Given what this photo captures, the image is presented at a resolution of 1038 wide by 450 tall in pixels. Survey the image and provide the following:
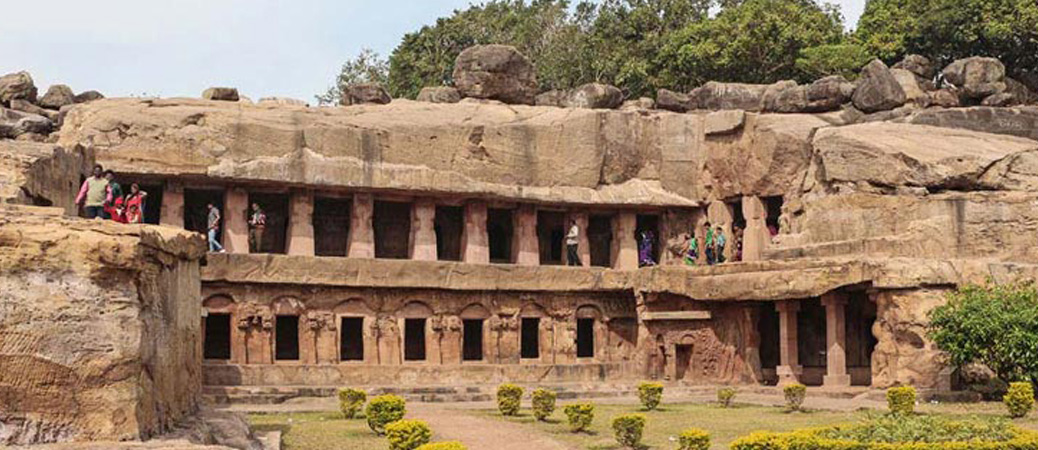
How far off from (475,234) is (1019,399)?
51.3 ft

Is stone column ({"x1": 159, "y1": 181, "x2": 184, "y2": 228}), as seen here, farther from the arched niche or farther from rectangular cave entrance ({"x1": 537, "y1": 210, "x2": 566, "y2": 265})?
rectangular cave entrance ({"x1": 537, "y1": 210, "x2": 566, "y2": 265})

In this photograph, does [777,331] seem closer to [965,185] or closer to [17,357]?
[965,185]

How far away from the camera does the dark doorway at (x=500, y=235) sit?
1359 inches

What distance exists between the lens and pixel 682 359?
2945 centimetres

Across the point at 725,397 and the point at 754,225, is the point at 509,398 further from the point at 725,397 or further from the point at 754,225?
the point at 754,225

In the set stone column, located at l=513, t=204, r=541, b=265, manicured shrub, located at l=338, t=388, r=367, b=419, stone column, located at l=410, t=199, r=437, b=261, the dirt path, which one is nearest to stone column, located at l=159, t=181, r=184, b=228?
stone column, located at l=410, t=199, r=437, b=261

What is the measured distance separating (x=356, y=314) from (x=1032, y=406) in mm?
14776

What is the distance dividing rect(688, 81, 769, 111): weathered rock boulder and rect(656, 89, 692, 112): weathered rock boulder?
19.4 inches

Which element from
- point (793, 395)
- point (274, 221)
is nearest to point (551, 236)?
point (274, 221)

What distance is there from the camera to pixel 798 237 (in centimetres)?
2845

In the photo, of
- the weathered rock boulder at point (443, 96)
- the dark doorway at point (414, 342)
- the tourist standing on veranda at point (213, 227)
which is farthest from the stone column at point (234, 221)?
the weathered rock boulder at point (443, 96)

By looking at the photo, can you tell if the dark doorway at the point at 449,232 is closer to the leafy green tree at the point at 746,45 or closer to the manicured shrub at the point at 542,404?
the manicured shrub at the point at 542,404

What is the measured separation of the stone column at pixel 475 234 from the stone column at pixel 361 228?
8.08 feet

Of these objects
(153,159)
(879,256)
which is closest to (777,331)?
(879,256)
